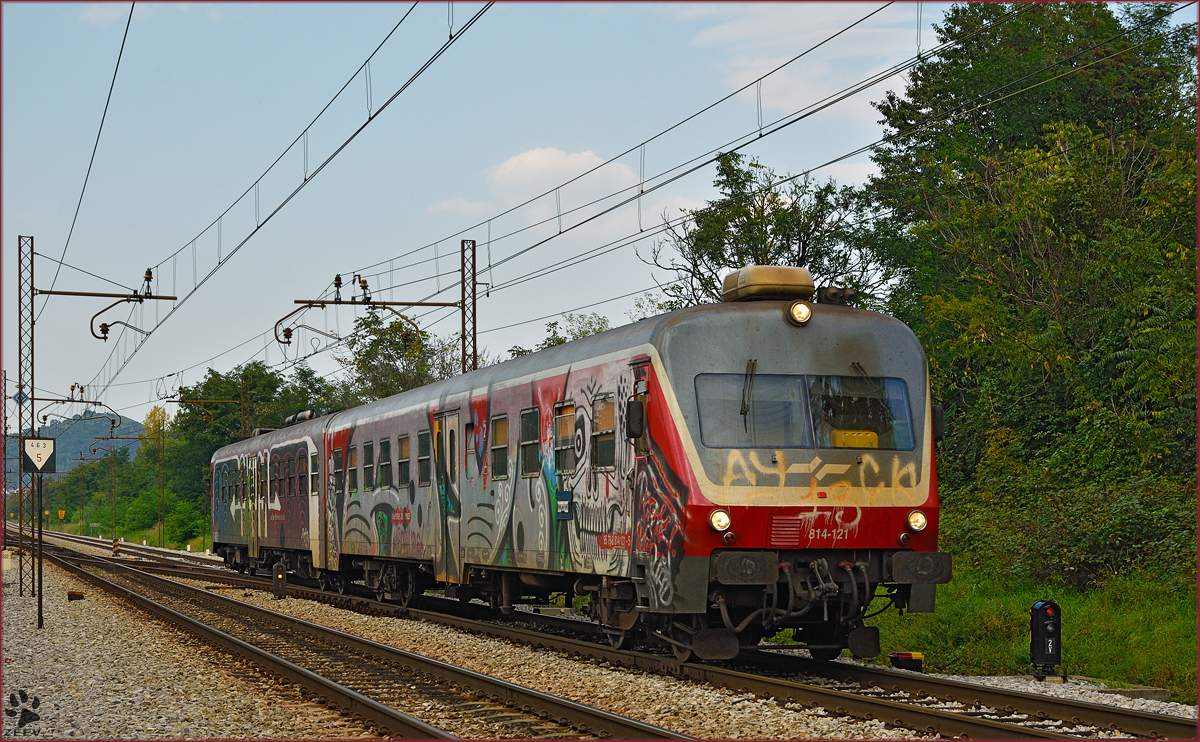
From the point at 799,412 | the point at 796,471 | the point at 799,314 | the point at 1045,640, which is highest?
the point at 799,314

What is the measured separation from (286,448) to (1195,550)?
55.6ft

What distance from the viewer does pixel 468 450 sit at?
16.0 meters

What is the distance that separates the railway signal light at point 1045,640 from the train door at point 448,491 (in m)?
7.50

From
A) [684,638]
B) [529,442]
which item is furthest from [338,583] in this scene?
[684,638]

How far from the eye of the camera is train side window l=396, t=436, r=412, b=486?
59.9ft

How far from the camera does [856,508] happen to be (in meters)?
11.0

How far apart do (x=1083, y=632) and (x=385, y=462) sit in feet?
34.6

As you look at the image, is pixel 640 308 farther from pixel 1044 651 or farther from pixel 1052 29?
pixel 1044 651

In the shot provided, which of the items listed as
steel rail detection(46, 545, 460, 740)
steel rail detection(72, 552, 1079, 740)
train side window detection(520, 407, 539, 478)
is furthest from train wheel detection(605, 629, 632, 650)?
steel rail detection(46, 545, 460, 740)

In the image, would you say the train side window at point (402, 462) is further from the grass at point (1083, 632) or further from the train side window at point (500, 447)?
the grass at point (1083, 632)

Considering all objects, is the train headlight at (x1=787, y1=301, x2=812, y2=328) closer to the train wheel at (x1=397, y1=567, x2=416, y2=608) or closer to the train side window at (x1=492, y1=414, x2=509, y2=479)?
the train side window at (x1=492, y1=414, x2=509, y2=479)

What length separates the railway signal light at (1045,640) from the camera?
11.2 m

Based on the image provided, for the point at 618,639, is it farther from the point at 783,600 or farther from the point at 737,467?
the point at 737,467

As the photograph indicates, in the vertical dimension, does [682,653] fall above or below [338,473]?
below
